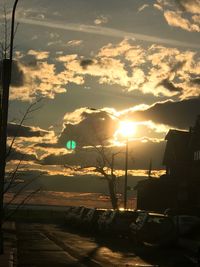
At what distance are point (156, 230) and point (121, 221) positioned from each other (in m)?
7.02

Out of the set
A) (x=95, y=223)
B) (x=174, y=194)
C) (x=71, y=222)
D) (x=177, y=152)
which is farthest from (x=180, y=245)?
(x=177, y=152)

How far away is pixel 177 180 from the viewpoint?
57.5 m

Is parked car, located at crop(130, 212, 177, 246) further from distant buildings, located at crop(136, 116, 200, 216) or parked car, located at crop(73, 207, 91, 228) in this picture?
distant buildings, located at crop(136, 116, 200, 216)

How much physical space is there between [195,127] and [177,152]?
18.6ft

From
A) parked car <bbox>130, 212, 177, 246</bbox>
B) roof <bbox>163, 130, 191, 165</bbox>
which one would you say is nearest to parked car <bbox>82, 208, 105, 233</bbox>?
parked car <bbox>130, 212, 177, 246</bbox>

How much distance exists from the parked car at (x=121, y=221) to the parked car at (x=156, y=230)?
5.35 metres

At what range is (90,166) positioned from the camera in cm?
6494

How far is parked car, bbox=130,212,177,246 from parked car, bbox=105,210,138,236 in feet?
17.5

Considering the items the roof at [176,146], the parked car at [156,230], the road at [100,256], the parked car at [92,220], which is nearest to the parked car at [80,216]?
the parked car at [92,220]

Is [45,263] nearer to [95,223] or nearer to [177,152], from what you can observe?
[95,223]

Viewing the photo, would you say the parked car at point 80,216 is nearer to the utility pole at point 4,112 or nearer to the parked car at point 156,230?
the parked car at point 156,230

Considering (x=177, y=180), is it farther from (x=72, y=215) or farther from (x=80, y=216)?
(x=80, y=216)

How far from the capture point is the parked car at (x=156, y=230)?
25.2 meters

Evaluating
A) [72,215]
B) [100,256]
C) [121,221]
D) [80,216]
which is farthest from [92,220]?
[100,256]
